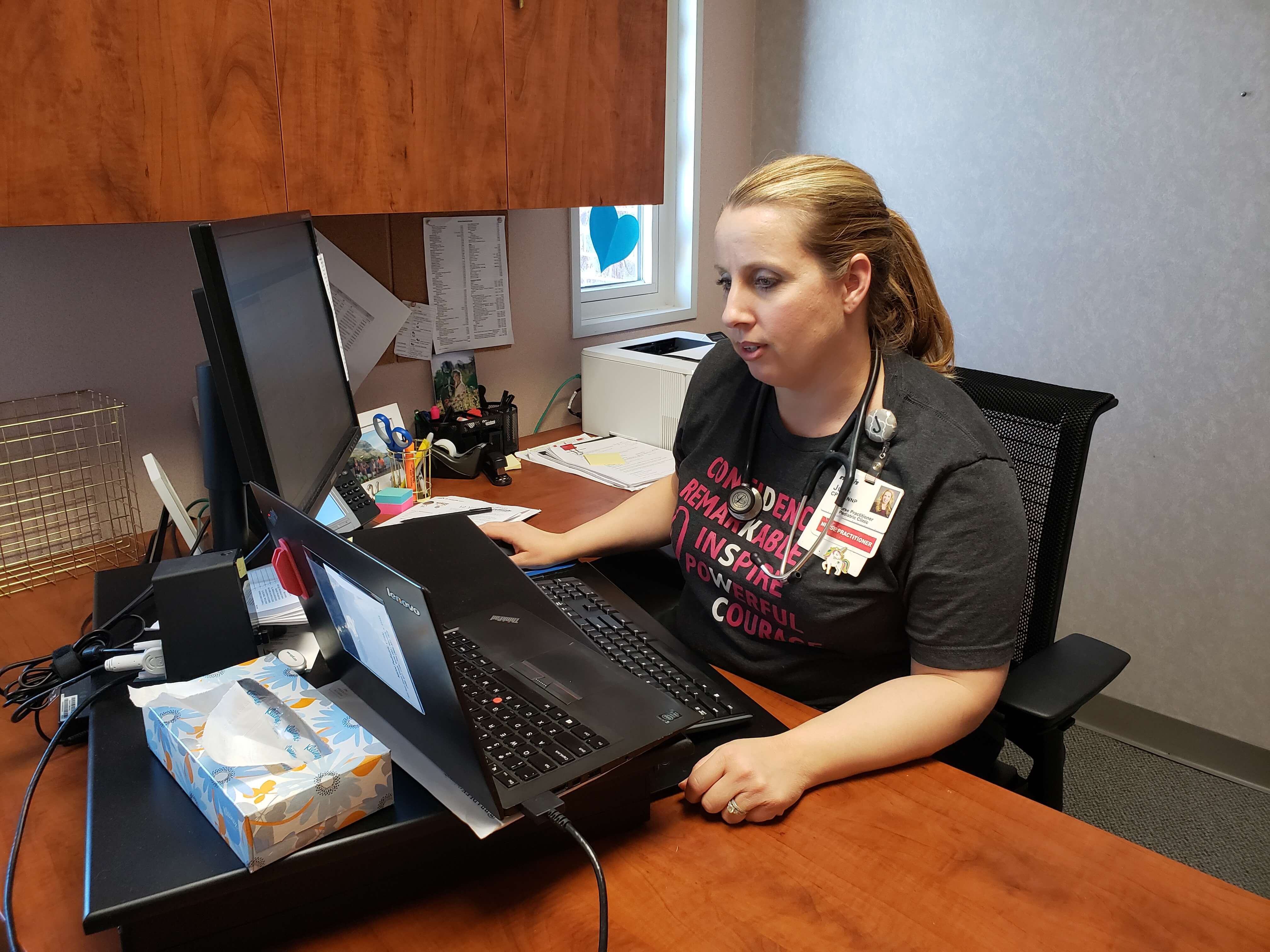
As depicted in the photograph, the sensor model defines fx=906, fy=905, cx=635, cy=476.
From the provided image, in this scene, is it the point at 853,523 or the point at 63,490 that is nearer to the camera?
Result: the point at 853,523

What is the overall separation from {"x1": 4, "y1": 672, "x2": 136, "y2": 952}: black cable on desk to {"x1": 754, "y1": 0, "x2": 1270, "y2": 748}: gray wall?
6.87 feet

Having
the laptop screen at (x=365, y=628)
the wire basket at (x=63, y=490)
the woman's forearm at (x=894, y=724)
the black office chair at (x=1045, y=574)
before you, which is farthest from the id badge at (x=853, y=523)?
the wire basket at (x=63, y=490)

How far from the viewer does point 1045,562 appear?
50.4 inches

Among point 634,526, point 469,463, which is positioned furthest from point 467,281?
point 634,526

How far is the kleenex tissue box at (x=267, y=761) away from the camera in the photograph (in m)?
0.67

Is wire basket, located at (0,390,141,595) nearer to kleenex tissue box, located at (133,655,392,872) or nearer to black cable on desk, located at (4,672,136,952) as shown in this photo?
black cable on desk, located at (4,672,136,952)

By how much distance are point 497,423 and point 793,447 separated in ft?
2.96

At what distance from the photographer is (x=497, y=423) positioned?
6.37ft

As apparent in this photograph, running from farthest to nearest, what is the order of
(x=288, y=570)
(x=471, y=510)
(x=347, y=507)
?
(x=471, y=510) → (x=347, y=507) → (x=288, y=570)

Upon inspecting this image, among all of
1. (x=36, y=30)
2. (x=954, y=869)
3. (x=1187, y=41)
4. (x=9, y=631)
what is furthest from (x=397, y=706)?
(x=1187, y=41)

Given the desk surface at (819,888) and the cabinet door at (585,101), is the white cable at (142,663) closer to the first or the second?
the desk surface at (819,888)

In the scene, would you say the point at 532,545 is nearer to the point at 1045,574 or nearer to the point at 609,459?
the point at 609,459

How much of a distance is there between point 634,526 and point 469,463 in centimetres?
54

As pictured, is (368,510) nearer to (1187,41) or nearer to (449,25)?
(449,25)
